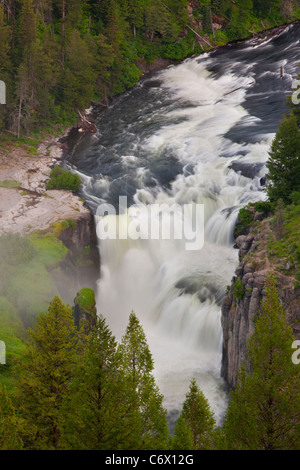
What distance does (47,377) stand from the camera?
23.5 meters

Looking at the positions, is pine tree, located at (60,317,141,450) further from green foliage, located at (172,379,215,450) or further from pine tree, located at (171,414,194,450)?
green foliage, located at (172,379,215,450)

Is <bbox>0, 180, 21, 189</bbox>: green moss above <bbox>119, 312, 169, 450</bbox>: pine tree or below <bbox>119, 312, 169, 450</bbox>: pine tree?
above

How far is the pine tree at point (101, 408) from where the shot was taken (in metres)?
19.3

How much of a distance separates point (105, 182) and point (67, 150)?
430 inches

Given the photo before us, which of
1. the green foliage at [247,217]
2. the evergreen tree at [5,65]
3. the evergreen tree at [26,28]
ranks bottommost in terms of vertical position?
the green foliage at [247,217]

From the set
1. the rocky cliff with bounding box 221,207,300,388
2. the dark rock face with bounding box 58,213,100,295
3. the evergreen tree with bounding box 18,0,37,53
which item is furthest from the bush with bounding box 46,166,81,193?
the rocky cliff with bounding box 221,207,300,388

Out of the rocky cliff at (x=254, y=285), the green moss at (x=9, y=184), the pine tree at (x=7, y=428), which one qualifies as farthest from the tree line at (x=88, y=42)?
the pine tree at (x=7, y=428)

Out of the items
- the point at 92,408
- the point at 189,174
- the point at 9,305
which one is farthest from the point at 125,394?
the point at 189,174

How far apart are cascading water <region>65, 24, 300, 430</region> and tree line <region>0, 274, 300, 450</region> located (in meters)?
11.8

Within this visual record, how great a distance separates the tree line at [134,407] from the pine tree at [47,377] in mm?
46

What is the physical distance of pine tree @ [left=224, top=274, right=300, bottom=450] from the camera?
20.2m

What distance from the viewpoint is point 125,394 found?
20234mm

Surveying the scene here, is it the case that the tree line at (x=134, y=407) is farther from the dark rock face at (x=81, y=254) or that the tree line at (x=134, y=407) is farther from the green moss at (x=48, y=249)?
the dark rock face at (x=81, y=254)
